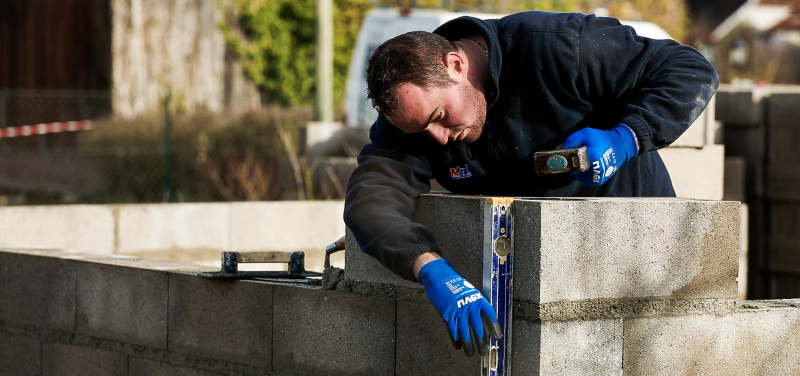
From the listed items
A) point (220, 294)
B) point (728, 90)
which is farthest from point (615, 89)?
point (728, 90)

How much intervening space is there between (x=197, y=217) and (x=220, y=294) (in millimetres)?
3177

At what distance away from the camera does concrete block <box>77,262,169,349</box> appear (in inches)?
163

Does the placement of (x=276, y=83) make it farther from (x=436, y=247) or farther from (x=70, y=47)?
(x=436, y=247)

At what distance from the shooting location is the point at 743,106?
27.4ft

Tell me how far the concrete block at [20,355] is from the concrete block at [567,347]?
8.64 ft

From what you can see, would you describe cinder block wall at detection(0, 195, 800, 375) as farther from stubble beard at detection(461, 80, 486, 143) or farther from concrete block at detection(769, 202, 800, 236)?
concrete block at detection(769, 202, 800, 236)

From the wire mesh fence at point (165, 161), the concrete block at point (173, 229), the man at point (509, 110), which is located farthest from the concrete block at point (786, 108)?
the man at point (509, 110)

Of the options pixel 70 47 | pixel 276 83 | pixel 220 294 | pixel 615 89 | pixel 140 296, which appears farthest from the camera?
pixel 276 83

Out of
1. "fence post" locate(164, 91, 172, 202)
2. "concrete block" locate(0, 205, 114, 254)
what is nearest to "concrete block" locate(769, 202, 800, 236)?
"concrete block" locate(0, 205, 114, 254)

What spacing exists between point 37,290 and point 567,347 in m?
2.74

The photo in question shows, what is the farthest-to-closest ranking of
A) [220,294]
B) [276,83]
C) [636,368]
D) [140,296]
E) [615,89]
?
[276,83]
[140,296]
[220,294]
[615,89]
[636,368]

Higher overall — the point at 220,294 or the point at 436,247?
the point at 436,247

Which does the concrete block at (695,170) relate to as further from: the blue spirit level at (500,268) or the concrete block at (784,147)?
the concrete block at (784,147)

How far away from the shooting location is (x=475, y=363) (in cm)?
304
